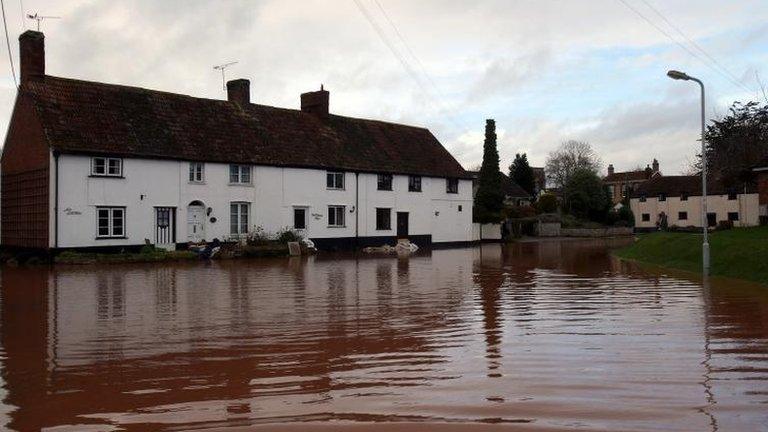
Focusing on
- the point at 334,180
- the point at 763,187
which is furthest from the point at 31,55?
the point at 763,187

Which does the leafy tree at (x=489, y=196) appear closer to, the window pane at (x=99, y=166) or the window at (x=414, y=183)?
the window at (x=414, y=183)

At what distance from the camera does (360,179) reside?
1555 inches

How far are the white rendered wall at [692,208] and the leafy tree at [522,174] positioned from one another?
482 inches

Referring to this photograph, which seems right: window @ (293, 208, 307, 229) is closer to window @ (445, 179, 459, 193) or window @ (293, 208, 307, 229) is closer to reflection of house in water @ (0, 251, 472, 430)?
window @ (445, 179, 459, 193)

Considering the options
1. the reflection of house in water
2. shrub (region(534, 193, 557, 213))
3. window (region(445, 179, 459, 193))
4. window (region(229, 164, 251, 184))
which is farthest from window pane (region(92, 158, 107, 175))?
shrub (region(534, 193, 557, 213))

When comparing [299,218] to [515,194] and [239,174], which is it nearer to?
[239,174]

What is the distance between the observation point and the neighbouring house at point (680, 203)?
A: 67125 millimetres

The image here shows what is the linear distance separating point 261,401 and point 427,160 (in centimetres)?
3880

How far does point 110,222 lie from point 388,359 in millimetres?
23949

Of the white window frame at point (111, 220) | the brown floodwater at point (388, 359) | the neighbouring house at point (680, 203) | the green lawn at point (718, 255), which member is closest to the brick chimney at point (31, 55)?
the white window frame at point (111, 220)

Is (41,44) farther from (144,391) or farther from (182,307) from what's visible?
(144,391)

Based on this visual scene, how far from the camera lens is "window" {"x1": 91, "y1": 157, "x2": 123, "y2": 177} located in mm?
28734

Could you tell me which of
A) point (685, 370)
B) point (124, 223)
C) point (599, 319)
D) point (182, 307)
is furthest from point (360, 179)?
point (685, 370)

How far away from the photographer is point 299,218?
1446 inches
